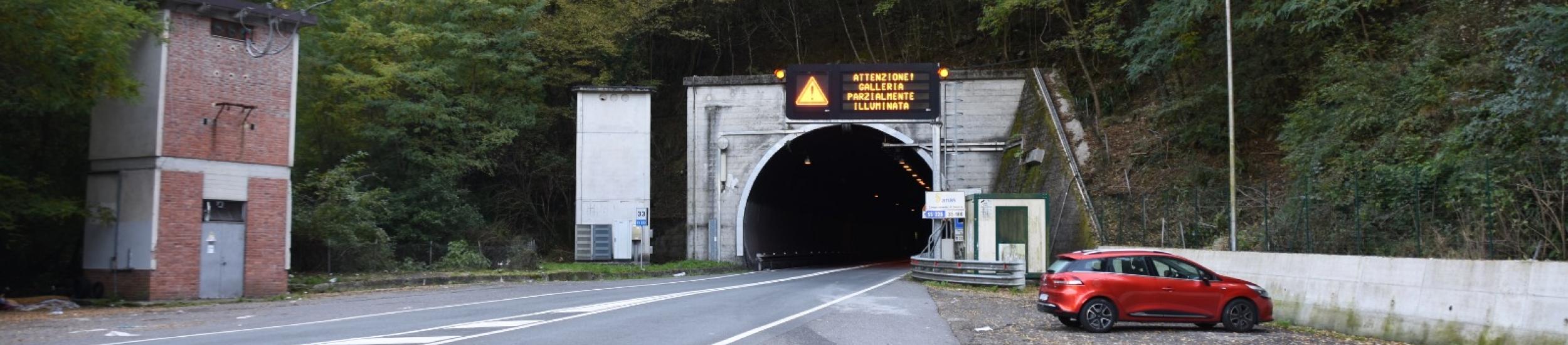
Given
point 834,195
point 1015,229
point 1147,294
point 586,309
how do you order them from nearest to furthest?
point 1147,294 < point 586,309 < point 1015,229 < point 834,195

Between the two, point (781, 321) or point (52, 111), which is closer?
point (781, 321)

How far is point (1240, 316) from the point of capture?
Answer: 1580 centimetres

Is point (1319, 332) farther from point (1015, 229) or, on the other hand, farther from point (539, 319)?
point (1015, 229)

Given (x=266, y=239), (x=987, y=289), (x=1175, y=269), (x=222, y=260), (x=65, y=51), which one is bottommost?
(x=987, y=289)

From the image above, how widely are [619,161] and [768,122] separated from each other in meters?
5.58

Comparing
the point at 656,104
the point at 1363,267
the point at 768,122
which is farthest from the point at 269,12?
the point at 656,104

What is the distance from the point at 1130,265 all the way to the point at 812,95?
16752mm

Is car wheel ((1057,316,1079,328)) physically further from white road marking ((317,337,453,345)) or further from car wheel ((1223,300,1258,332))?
white road marking ((317,337,453,345))

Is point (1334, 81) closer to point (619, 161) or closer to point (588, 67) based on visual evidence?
point (619, 161)

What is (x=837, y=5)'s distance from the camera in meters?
52.0

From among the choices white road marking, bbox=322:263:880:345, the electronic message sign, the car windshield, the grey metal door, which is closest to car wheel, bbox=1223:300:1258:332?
the car windshield

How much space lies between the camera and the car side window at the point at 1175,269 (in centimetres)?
1590

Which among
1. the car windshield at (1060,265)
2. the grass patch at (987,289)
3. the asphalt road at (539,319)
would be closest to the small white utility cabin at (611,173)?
the asphalt road at (539,319)

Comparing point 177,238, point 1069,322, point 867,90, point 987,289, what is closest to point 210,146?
point 177,238
